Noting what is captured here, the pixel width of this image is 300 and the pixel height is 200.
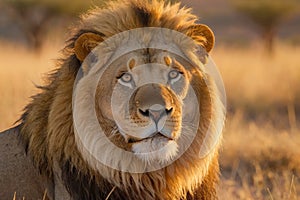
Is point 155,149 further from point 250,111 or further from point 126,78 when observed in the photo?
point 250,111

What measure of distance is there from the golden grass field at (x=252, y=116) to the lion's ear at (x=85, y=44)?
490 mm

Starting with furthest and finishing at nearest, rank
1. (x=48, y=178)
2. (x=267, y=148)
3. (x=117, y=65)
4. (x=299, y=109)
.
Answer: (x=299, y=109) < (x=267, y=148) < (x=48, y=178) < (x=117, y=65)

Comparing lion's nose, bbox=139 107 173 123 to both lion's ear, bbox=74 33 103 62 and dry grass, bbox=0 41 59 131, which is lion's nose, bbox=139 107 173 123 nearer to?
lion's ear, bbox=74 33 103 62

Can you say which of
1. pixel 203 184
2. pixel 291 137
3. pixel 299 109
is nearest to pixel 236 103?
pixel 299 109

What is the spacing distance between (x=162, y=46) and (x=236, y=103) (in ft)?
23.4

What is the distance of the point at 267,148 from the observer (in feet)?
22.7

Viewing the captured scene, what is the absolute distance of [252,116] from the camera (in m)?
10.2

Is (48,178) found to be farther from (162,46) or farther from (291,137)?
(291,137)

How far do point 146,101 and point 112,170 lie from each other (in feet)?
1.58

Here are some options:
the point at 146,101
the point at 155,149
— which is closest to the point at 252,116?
the point at 155,149

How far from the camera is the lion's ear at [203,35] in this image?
12.6 feet

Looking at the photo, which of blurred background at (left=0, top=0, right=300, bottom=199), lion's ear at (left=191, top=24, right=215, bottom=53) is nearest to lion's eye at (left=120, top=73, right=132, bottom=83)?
lion's ear at (left=191, top=24, right=215, bottom=53)

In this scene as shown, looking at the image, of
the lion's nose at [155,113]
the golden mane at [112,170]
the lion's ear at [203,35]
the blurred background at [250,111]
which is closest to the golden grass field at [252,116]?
the blurred background at [250,111]

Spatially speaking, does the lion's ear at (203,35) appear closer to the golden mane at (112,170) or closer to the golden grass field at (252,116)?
the golden mane at (112,170)
